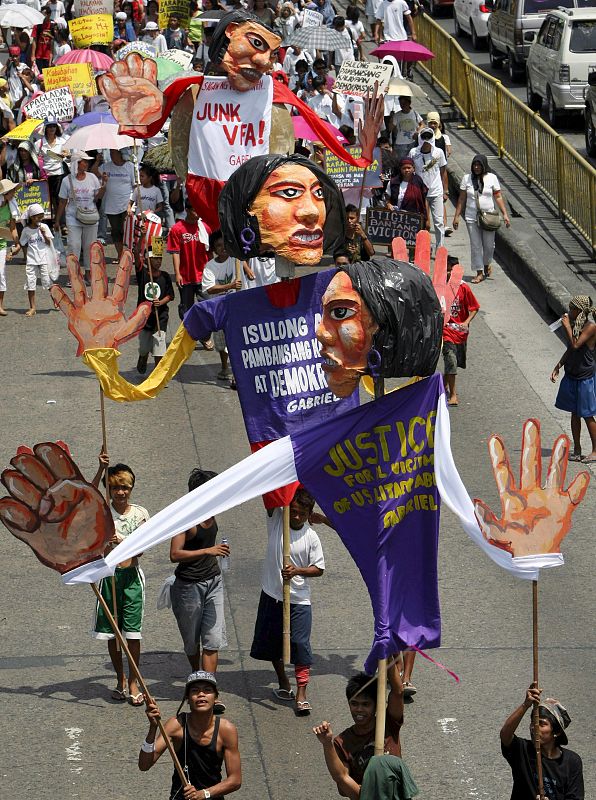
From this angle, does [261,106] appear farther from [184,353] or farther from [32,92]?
[32,92]

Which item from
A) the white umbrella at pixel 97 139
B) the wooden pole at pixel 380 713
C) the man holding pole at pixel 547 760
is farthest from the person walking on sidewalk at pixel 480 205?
the wooden pole at pixel 380 713

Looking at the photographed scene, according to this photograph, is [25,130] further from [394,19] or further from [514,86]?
[514,86]

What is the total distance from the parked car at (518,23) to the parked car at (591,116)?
16.3 ft

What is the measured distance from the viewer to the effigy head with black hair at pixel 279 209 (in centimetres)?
1004

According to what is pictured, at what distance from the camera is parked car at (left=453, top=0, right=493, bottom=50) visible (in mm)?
32781

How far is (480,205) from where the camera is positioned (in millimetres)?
20594

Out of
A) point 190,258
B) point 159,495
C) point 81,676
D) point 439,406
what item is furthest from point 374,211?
point 439,406

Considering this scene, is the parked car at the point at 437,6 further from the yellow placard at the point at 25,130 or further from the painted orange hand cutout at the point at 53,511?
the painted orange hand cutout at the point at 53,511

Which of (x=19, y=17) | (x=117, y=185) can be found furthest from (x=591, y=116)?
(x=19, y=17)

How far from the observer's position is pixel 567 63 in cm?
2592

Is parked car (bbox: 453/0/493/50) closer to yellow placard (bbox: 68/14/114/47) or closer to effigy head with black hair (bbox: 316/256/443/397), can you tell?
yellow placard (bbox: 68/14/114/47)

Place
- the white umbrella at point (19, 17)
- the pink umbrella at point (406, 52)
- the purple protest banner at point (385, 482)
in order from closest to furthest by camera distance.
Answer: the purple protest banner at point (385, 482)
the pink umbrella at point (406, 52)
the white umbrella at point (19, 17)

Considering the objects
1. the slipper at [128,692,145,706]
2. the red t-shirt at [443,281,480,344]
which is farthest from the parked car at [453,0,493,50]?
the slipper at [128,692,145,706]

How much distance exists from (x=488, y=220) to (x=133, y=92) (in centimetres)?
754
